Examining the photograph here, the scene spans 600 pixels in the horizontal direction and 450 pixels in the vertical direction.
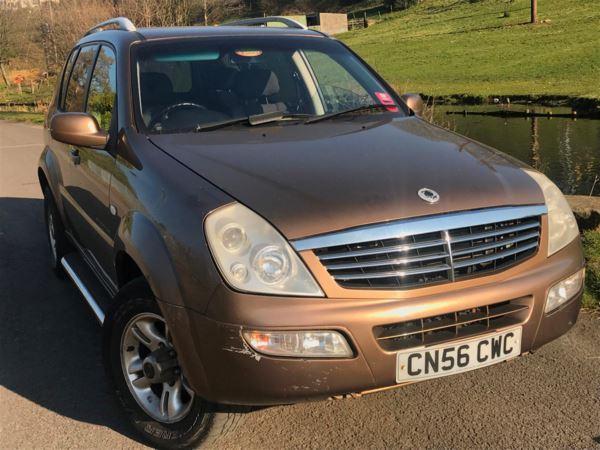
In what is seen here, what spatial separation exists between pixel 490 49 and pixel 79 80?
135ft

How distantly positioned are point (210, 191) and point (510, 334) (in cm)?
134

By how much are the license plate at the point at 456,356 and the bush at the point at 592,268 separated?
1.94 metres

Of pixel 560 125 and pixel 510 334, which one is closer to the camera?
pixel 510 334

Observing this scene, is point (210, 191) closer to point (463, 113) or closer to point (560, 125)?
point (560, 125)

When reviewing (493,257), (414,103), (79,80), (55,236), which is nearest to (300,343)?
(493,257)

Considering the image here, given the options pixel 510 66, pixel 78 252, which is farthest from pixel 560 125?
pixel 510 66

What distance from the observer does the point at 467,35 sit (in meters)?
48.9

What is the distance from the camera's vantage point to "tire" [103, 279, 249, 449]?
267 centimetres

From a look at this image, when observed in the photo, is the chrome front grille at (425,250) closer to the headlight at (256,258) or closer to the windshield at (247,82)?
the headlight at (256,258)

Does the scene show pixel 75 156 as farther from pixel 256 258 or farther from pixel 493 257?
pixel 493 257

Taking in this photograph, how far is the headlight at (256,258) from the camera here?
235cm

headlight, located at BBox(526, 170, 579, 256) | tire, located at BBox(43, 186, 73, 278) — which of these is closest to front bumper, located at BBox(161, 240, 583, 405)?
headlight, located at BBox(526, 170, 579, 256)

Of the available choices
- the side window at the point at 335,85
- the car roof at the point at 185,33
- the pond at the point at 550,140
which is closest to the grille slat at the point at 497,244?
the side window at the point at 335,85

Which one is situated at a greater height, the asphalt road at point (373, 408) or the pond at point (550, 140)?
the asphalt road at point (373, 408)
